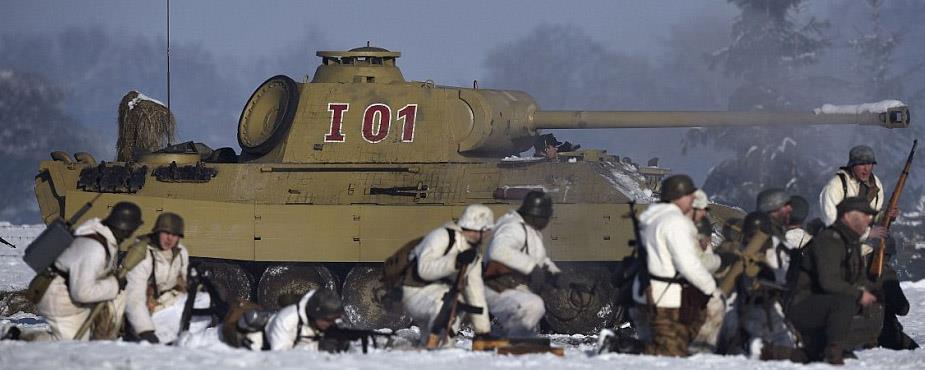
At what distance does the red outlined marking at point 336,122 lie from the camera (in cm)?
2440

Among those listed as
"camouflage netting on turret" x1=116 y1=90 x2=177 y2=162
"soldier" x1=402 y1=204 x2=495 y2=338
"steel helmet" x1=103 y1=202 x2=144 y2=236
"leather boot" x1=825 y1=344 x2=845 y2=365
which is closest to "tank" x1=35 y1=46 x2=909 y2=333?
"camouflage netting on turret" x1=116 y1=90 x2=177 y2=162

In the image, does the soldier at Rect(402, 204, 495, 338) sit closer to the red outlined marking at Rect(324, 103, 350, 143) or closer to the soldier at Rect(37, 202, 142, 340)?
the soldier at Rect(37, 202, 142, 340)

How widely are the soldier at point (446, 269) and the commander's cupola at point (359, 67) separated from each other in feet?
28.2

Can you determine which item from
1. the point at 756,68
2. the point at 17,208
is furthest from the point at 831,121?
the point at 17,208

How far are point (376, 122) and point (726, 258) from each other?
8363 millimetres

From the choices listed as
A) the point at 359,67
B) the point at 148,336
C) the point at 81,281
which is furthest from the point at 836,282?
the point at 359,67

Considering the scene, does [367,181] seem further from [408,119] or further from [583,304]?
[583,304]

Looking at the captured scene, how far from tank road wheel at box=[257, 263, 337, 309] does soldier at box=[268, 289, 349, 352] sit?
7.82 meters

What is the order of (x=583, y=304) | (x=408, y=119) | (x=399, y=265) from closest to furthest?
(x=399, y=265) < (x=583, y=304) < (x=408, y=119)

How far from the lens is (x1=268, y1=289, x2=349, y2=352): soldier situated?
15836 mm

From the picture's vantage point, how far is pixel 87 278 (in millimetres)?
16047

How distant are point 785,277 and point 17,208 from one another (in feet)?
159

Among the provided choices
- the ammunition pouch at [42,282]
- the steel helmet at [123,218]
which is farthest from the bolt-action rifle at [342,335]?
the ammunition pouch at [42,282]

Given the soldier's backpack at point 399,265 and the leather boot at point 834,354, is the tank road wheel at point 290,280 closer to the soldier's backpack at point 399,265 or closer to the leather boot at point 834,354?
the soldier's backpack at point 399,265
